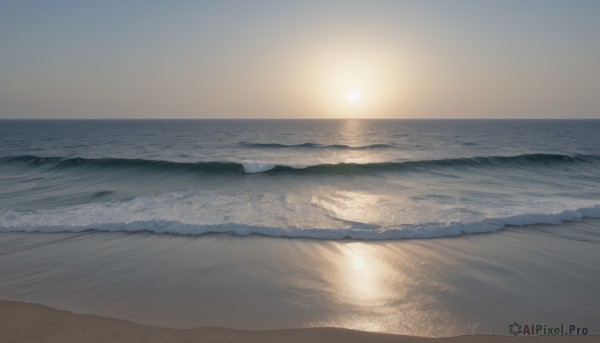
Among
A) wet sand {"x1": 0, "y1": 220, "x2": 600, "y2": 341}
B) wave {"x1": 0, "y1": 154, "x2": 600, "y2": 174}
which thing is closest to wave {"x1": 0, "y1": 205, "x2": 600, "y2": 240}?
wet sand {"x1": 0, "y1": 220, "x2": 600, "y2": 341}

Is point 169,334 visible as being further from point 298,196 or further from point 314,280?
point 298,196

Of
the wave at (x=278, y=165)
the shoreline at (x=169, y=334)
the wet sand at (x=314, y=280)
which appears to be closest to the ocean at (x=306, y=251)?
the wet sand at (x=314, y=280)

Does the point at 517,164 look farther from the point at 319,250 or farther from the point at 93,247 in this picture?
the point at 93,247

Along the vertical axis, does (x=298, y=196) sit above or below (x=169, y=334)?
above

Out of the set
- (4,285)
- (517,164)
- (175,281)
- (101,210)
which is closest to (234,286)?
(175,281)

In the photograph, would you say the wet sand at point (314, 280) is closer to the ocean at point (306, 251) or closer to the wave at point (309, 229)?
the ocean at point (306, 251)

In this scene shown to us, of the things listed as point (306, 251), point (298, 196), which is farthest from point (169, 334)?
point (298, 196)

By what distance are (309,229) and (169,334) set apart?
509cm

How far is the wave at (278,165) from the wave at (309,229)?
1023cm

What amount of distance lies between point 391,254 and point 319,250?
1.56 metres

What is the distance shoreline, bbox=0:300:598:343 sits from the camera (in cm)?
446

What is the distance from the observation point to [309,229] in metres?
9.23

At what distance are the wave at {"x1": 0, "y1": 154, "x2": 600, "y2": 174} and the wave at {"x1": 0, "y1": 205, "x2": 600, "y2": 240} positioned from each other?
403 inches

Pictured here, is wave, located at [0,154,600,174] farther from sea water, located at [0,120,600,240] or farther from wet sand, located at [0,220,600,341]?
wet sand, located at [0,220,600,341]
